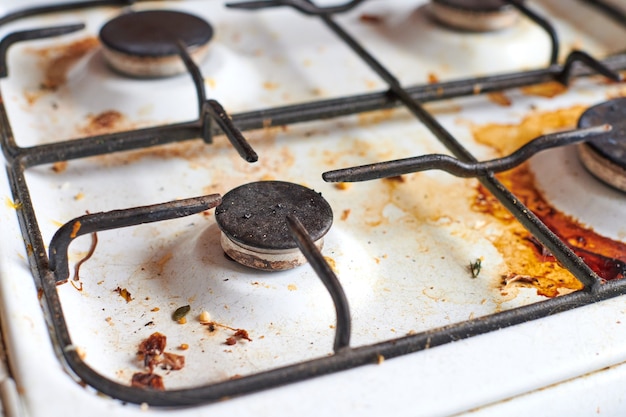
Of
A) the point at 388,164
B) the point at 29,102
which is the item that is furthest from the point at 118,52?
the point at 388,164

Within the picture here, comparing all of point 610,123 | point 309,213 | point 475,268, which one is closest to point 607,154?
point 610,123

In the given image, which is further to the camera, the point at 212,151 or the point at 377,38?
the point at 377,38

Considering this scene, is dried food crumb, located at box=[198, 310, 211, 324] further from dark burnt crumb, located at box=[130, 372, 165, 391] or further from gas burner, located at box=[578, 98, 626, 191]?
gas burner, located at box=[578, 98, 626, 191]

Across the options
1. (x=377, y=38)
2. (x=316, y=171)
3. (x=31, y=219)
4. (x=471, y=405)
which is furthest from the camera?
(x=377, y=38)

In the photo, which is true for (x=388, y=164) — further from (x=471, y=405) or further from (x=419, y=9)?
(x=419, y=9)

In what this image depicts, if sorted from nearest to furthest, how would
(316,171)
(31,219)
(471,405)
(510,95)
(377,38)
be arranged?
(471,405), (31,219), (316,171), (510,95), (377,38)

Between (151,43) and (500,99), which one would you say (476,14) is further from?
(151,43)

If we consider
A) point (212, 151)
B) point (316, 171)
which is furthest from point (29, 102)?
point (316, 171)
